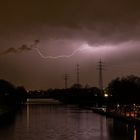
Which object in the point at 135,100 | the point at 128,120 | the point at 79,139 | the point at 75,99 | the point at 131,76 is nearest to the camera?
the point at 79,139

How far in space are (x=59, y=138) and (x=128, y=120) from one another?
56.2 ft

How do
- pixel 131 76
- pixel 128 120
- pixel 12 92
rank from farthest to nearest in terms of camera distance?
pixel 12 92
pixel 131 76
pixel 128 120

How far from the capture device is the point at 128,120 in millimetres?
55062

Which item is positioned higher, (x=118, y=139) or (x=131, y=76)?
→ (x=131, y=76)

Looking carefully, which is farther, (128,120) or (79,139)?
(128,120)

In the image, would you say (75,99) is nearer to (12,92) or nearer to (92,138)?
(12,92)

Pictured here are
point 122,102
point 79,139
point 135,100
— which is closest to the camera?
point 79,139

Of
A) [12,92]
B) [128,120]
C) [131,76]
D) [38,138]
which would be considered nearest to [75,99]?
[12,92]

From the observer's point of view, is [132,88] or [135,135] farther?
[132,88]

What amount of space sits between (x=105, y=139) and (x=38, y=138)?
6.18 m

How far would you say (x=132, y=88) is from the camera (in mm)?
74312

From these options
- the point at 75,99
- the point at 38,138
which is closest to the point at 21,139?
the point at 38,138

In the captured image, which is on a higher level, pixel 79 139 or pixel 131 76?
pixel 131 76

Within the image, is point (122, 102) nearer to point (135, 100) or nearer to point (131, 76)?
point (135, 100)
